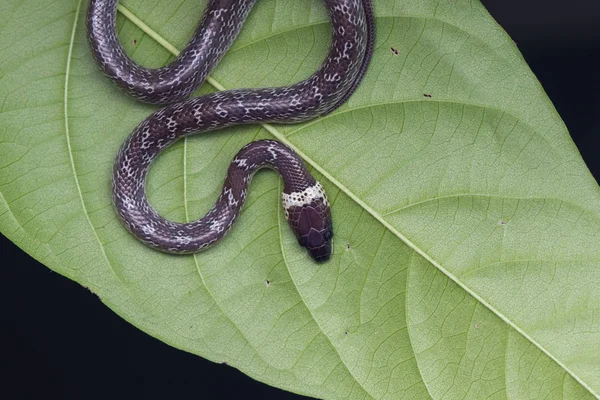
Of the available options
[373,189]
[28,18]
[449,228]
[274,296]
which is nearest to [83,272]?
[274,296]

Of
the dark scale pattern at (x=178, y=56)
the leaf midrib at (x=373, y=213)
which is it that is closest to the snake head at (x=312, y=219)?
the leaf midrib at (x=373, y=213)

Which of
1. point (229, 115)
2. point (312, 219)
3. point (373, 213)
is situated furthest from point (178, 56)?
point (373, 213)

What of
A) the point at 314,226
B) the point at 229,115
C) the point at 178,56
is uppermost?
the point at 178,56

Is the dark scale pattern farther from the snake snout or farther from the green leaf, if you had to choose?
the snake snout

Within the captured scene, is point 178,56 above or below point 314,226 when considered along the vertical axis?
above

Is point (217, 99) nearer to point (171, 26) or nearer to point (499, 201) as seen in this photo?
point (171, 26)

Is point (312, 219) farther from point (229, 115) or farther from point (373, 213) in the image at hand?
point (229, 115)

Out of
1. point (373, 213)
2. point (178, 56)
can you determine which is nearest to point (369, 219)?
point (373, 213)

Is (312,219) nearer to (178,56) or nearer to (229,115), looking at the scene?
(229,115)

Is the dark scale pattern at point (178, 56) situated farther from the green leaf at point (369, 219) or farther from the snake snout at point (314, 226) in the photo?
the snake snout at point (314, 226)
